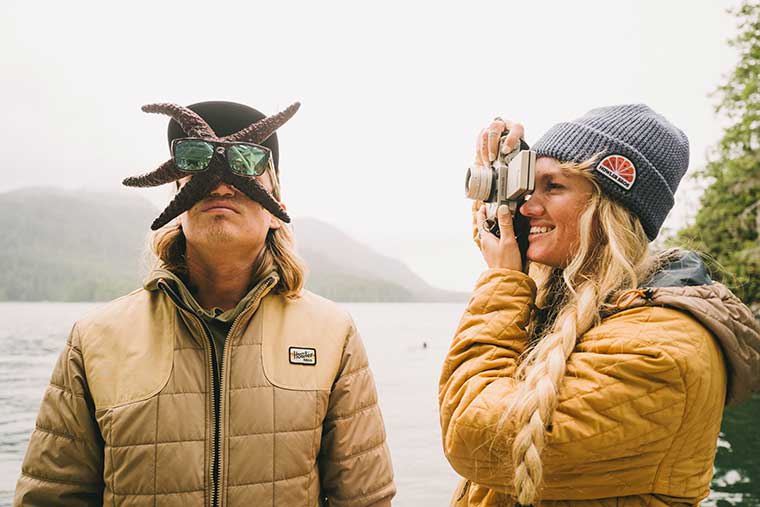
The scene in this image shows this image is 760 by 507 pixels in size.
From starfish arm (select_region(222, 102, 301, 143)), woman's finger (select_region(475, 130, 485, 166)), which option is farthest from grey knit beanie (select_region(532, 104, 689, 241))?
starfish arm (select_region(222, 102, 301, 143))

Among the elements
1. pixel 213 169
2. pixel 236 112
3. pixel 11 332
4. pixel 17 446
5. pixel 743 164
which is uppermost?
pixel 236 112

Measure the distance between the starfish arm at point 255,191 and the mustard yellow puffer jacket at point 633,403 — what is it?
47.6 inches

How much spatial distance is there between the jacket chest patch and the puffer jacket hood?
1.37 m

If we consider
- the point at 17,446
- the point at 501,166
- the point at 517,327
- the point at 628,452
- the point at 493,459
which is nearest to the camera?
the point at 628,452

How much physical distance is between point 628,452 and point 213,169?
2.06 meters

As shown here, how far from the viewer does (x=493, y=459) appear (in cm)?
215

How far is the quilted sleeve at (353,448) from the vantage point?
2.74 metres

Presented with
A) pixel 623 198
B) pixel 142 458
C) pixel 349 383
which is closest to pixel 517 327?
pixel 623 198

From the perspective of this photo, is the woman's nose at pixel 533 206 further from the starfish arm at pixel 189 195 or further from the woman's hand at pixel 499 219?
the starfish arm at pixel 189 195

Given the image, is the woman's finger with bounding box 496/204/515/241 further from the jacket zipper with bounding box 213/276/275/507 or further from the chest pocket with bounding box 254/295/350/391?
the jacket zipper with bounding box 213/276/275/507

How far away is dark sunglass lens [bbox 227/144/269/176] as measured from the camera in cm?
275

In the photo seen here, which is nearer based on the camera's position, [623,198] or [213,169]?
[623,198]

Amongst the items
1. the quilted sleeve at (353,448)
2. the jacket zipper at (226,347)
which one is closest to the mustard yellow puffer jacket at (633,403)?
the quilted sleeve at (353,448)

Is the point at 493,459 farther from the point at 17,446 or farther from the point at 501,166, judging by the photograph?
the point at 17,446
